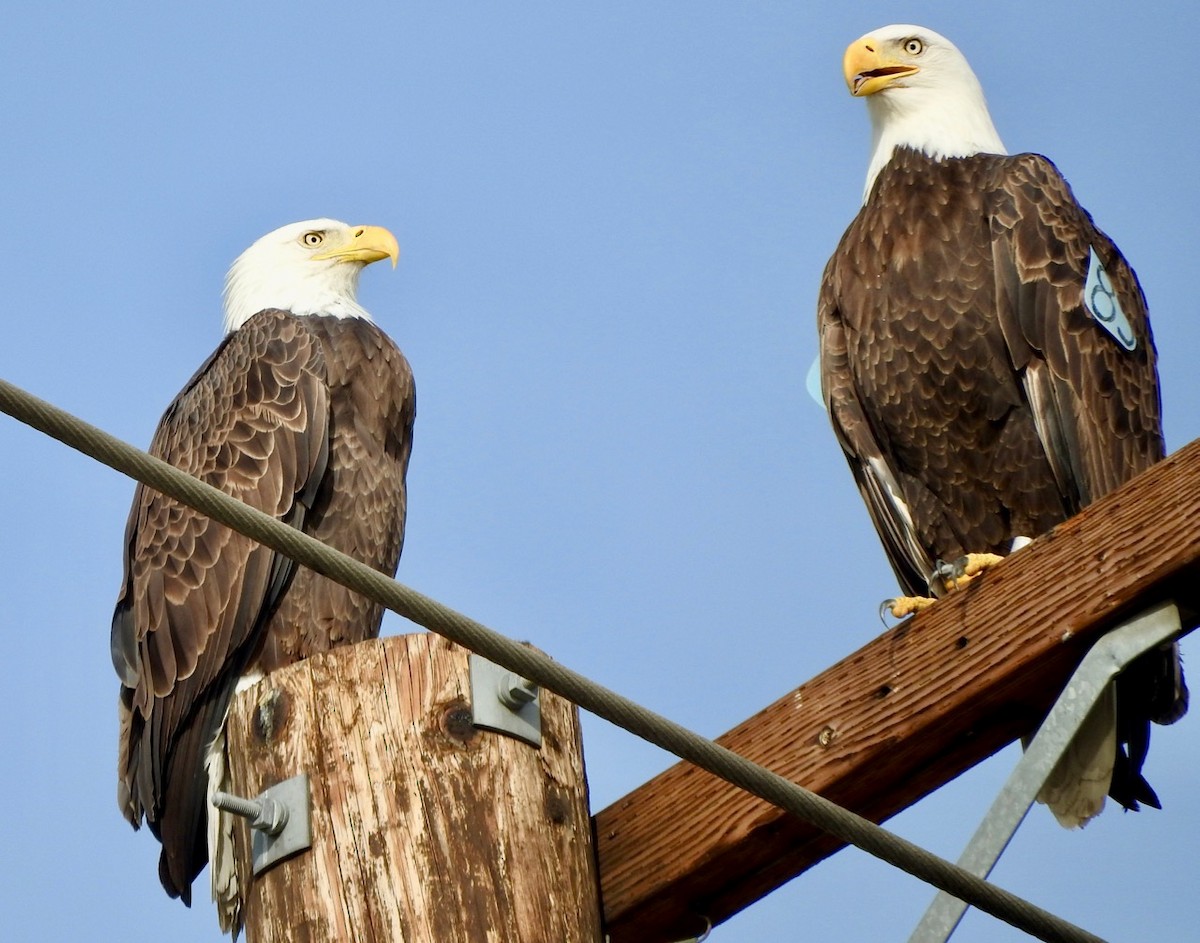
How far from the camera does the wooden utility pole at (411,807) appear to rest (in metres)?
3.06

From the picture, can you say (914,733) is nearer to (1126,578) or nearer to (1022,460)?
(1126,578)

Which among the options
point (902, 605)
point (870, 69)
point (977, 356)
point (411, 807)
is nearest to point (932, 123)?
point (870, 69)

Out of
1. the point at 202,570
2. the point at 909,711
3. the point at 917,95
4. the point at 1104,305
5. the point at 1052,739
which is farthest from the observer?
the point at 917,95

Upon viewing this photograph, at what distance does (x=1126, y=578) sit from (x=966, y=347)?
7.62 ft

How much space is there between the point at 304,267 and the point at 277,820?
4.29 meters

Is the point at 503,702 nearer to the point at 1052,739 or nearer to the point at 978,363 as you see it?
the point at 1052,739

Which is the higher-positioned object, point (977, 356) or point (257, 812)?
point (977, 356)

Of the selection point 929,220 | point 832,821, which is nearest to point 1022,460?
point 929,220

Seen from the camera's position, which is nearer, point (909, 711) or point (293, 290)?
point (909, 711)

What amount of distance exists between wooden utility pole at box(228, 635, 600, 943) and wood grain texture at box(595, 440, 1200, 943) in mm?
147

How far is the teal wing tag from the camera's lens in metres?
4.93

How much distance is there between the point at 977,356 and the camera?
522cm

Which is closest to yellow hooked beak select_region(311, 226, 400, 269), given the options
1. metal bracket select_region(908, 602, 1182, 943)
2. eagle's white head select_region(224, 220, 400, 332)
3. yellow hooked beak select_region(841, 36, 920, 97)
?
eagle's white head select_region(224, 220, 400, 332)

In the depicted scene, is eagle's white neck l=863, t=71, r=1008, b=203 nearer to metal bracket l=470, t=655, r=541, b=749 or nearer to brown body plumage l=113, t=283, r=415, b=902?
brown body plumage l=113, t=283, r=415, b=902
